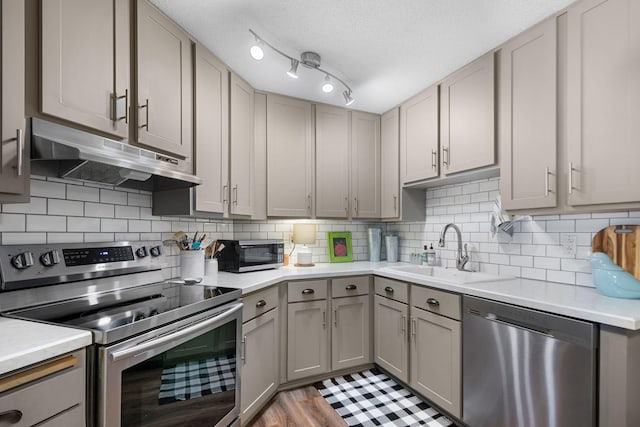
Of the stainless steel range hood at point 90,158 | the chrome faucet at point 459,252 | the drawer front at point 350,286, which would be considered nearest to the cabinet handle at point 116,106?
the stainless steel range hood at point 90,158

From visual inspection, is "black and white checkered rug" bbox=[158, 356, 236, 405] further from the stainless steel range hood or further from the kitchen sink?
the kitchen sink

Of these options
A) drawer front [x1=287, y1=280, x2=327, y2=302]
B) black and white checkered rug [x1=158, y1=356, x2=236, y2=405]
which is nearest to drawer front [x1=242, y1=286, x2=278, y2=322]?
drawer front [x1=287, y1=280, x2=327, y2=302]

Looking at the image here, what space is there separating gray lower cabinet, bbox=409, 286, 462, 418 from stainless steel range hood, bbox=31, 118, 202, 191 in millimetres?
1674

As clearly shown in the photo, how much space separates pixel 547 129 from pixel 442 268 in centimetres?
136

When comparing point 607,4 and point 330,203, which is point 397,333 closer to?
point 330,203

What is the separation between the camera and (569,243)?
187cm

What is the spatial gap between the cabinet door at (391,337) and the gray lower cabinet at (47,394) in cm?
193

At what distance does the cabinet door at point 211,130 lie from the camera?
76.8 inches

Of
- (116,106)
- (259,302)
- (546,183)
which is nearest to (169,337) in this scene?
(259,302)

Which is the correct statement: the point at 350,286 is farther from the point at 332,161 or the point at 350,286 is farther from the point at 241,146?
the point at 241,146

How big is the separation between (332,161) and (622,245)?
6.78ft

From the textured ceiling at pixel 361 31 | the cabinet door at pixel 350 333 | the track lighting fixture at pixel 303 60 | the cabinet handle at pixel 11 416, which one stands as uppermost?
the textured ceiling at pixel 361 31

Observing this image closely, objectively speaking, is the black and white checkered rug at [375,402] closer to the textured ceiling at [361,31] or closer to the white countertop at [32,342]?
the white countertop at [32,342]

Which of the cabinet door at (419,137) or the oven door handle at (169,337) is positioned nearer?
the oven door handle at (169,337)
